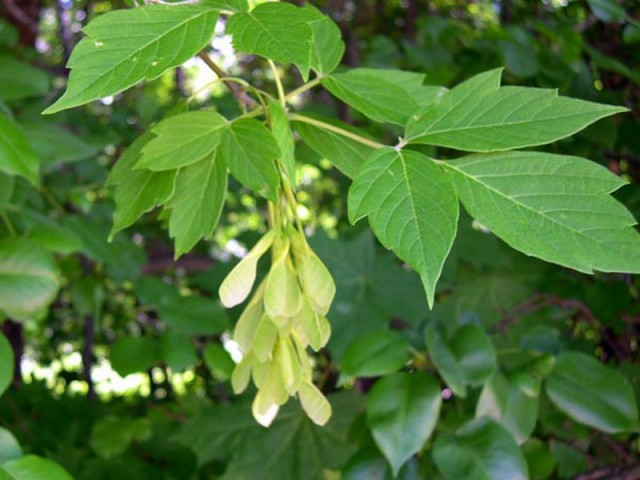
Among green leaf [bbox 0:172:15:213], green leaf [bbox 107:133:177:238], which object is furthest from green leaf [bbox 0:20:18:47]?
green leaf [bbox 107:133:177:238]

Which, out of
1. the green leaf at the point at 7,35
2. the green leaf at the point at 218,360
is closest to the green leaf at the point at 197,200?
the green leaf at the point at 218,360

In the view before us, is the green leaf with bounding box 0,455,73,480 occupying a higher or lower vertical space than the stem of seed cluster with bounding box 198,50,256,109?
lower

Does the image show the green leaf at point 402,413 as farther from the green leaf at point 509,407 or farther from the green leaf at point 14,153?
the green leaf at point 14,153

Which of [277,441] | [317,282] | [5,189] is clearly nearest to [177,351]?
[277,441]

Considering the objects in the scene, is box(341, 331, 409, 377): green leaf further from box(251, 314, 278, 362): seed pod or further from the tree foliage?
box(251, 314, 278, 362): seed pod

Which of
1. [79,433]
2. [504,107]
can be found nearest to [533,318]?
[504,107]

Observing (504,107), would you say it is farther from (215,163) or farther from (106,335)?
(106,335)

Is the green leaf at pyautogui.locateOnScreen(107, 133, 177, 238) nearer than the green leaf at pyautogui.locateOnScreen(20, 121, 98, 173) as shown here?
Yes
